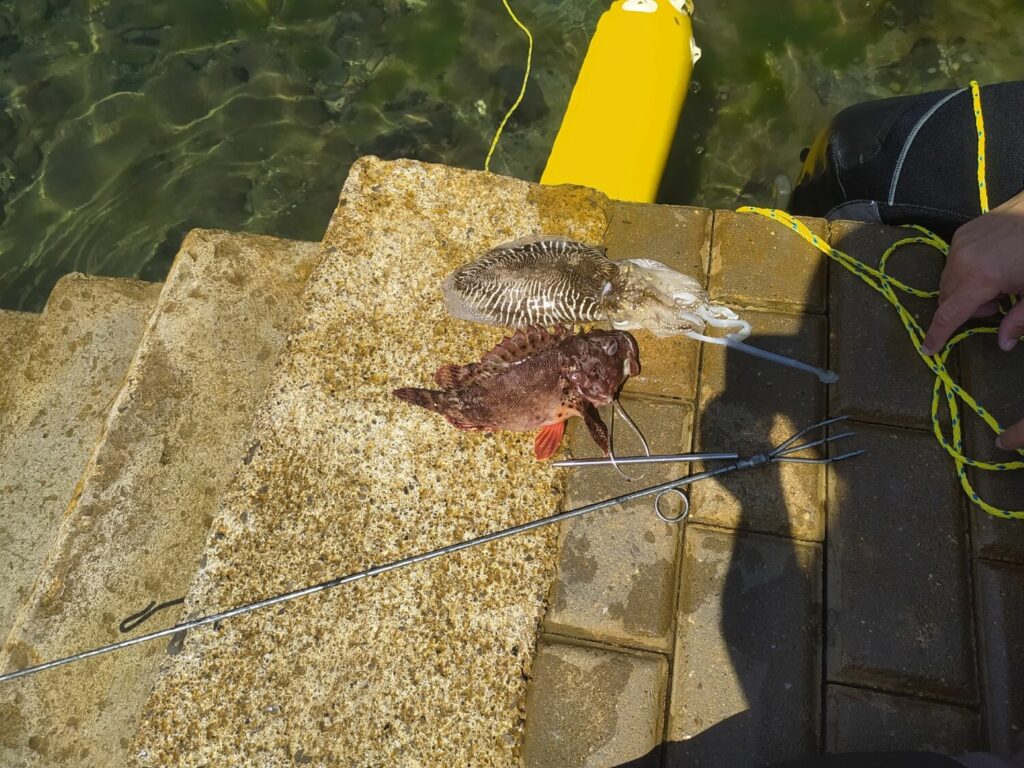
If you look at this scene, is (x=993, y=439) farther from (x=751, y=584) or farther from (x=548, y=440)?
(x=548, y=440)

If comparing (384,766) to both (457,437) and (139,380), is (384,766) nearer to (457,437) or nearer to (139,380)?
(457,437)

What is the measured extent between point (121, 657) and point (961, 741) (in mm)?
3560

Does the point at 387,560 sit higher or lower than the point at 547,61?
lower

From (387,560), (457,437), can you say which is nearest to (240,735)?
(387,560)

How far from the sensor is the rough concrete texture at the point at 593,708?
2.54 m

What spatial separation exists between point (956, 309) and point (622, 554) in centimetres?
177

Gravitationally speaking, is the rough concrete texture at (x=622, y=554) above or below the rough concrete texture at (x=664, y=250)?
below

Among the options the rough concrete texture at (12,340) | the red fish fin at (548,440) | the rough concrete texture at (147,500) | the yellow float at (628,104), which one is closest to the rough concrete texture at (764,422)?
the red fish fin at (548,440)

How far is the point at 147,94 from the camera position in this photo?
5723 mm

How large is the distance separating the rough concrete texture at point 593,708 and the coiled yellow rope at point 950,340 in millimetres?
1519

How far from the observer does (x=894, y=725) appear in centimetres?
250

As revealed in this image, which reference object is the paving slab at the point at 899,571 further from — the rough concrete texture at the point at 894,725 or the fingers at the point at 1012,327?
the fingers at the point at 1012,327

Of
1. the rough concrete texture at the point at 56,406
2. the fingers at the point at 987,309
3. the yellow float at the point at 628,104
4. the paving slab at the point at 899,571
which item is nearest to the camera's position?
the paving slab at the point at 899,571

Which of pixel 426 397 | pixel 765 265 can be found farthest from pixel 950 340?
pixel 426 397
